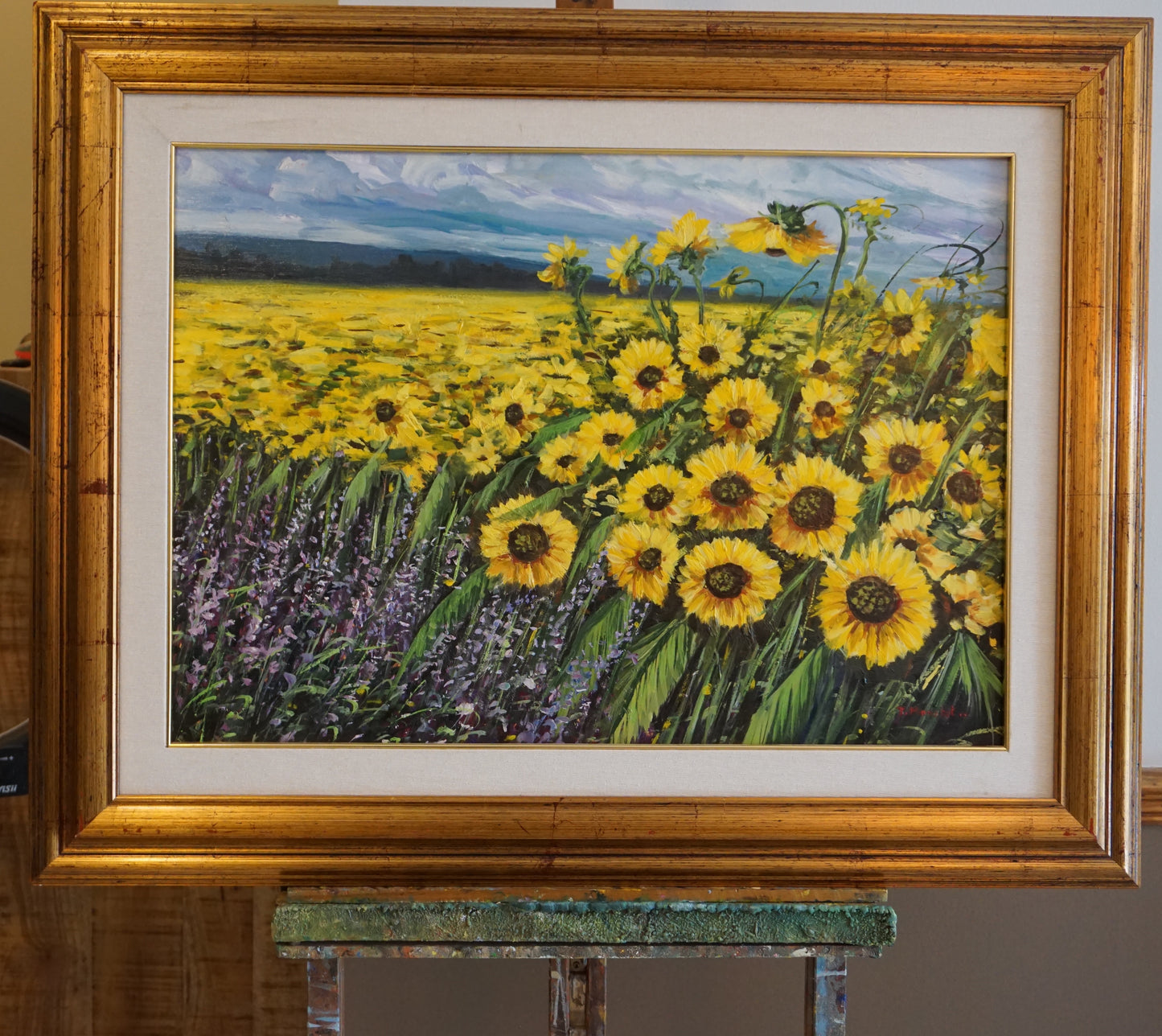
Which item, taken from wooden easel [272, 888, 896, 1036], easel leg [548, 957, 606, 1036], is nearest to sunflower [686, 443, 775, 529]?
wooden easel [272, 888, 896, 1036]

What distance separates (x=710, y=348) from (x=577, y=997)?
1.98 feet

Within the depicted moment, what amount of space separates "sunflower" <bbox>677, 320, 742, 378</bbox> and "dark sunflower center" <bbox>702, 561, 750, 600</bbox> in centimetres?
17

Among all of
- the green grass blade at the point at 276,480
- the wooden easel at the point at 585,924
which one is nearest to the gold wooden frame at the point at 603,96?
the wooden easel at the point at 585,924

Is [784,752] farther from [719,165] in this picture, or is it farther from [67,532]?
[67,532]

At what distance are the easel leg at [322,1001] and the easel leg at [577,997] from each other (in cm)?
19

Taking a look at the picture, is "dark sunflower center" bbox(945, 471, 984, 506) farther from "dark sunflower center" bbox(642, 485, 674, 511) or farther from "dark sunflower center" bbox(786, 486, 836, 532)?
"dark sunflower center" bbox(642, 485, 674, 511)

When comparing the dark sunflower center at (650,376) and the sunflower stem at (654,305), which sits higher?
the sunflower stem at (654,305)

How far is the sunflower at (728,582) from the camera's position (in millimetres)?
748

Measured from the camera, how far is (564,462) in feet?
2.45

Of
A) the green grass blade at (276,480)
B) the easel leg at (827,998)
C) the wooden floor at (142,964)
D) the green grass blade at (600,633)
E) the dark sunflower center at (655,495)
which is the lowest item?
the wooden floor at (142,964)

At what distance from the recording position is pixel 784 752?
0.75m

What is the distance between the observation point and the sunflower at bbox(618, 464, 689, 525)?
2.45ft

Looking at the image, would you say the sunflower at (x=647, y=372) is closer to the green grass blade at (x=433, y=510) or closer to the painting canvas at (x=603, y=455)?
the painting canvas at (x=603, y=455)

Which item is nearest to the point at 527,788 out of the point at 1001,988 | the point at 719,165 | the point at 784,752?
the point at 784,752
